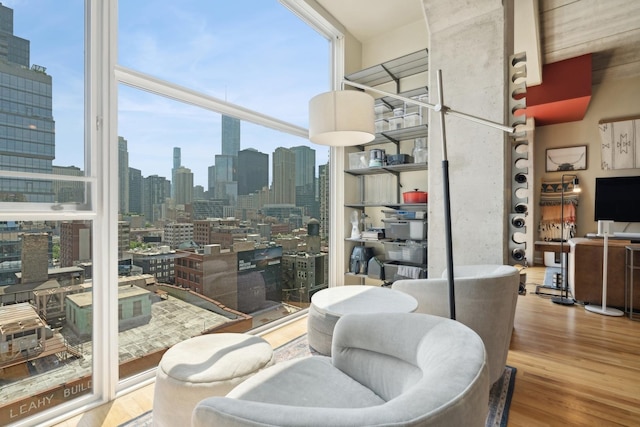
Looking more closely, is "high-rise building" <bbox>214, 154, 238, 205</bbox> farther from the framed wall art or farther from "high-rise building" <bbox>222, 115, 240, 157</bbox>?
the framed wall art

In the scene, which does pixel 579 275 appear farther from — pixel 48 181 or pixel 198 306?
pixel 48 181

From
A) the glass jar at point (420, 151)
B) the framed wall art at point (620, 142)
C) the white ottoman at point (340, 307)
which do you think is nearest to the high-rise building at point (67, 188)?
the white ottoman at point (340, 307)

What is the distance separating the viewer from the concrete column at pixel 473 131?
259 cm

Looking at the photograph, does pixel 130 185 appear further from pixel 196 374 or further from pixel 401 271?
pixel 401 271

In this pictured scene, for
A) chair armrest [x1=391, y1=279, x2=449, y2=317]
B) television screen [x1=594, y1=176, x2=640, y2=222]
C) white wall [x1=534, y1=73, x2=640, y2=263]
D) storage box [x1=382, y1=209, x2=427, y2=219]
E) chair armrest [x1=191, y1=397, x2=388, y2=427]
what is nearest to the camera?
chair armrest [x1=191, y1=397, x2=388, y2=427]

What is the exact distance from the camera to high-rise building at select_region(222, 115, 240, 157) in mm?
2719

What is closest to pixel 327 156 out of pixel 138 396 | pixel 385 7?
pixel 385 7

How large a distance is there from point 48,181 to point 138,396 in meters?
1.38

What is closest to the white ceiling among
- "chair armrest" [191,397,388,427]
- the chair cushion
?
the chair cushion

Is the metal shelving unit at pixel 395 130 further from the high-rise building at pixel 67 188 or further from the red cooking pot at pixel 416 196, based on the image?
the high-rise building at pixel 67 188

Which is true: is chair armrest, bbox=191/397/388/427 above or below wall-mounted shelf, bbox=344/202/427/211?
below

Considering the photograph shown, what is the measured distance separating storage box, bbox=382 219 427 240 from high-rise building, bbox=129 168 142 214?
8.25ft

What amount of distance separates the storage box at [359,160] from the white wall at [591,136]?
15.7ft

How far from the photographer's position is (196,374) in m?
1.34
